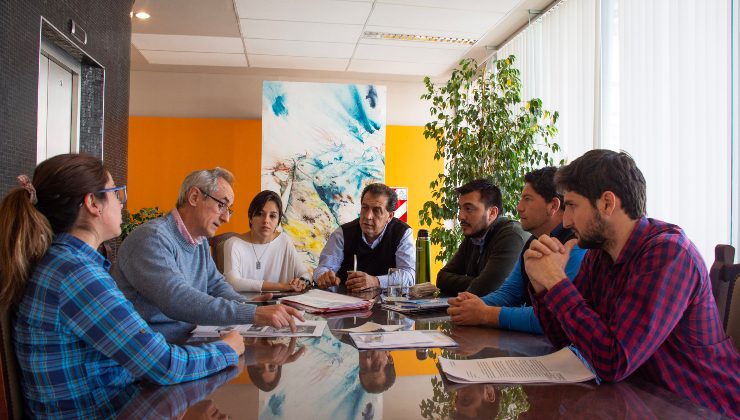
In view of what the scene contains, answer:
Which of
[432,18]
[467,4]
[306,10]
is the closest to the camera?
[467,4]

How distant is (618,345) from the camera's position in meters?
1.28

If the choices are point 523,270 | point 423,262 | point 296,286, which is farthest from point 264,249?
point 523,270

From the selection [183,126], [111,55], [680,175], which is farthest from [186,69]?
[680,175]

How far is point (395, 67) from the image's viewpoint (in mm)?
6645

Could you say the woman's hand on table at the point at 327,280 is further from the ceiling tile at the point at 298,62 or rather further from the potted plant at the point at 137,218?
the ceiling tile at the point at 298,62

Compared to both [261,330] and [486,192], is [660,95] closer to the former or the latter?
[486,192]

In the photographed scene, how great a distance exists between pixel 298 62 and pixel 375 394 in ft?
19.0

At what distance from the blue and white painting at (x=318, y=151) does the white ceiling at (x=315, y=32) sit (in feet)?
1.49

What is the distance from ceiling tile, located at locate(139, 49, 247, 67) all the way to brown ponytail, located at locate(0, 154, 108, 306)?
524 cm

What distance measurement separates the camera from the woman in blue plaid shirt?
1135 mm

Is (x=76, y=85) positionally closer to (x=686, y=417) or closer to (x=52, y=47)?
(x=52, y=47)

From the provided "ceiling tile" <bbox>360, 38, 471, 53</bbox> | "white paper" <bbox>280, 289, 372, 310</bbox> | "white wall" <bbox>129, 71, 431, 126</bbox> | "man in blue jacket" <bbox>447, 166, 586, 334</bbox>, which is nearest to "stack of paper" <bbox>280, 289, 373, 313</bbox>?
"white paper" <bbox>280, 289, 372, 310</bbox>

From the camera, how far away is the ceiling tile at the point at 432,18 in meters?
4.76

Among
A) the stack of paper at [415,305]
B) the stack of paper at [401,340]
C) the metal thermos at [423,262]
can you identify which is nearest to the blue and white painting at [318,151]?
the metal thermos at [423,262]
